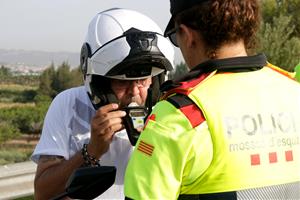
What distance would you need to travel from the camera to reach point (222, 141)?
174cm

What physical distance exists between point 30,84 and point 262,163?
98346 mm

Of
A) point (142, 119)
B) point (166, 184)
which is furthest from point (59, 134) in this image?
point (166, 184)

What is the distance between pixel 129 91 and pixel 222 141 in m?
1.17

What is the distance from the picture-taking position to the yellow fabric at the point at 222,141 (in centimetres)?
169

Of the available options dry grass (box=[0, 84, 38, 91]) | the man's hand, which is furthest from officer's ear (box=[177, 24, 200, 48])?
dry grass (box=[0, 84, 38, 91])

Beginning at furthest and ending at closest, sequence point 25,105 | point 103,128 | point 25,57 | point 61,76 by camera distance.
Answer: point 25,57, point 61,76, point 25,105, point 103,128

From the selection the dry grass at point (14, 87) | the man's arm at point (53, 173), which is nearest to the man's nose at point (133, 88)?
the man's arm at point (53, 173)

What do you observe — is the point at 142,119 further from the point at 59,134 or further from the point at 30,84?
the point at 30,84

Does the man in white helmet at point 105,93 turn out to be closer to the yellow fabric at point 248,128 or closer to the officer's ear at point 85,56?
the officer's ear at point 85,56

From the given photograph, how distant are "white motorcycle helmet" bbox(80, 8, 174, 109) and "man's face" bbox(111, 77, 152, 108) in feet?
0.11

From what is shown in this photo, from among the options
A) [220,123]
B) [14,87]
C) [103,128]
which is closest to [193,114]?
[220,123]

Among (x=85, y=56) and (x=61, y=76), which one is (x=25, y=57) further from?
(x=85, y=56)

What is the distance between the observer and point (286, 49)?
28.4 metres

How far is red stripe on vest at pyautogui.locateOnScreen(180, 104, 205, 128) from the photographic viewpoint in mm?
1719
